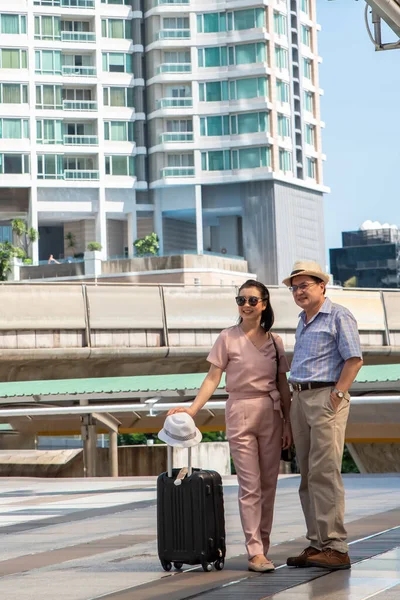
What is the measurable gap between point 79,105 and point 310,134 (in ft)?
66.0

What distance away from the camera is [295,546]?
9.24 m

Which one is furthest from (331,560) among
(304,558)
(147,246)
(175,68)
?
(175,68)

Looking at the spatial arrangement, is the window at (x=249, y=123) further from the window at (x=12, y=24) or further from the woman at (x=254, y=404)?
the woman at (x=254, y=404)

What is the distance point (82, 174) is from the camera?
103 metres

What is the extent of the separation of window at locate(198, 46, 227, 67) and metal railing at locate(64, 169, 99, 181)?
1273cm

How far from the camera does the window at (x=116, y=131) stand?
105250 millimetres

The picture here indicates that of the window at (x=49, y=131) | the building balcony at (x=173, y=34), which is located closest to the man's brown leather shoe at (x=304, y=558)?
the window at (x=49, y=131)

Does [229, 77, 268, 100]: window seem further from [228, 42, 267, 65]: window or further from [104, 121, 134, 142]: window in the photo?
[104, 121, 134, 142]: window

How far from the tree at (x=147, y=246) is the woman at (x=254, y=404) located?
89.4 m

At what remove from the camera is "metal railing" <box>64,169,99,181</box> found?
338 feet

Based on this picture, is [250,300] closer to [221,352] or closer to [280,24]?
[221,352]

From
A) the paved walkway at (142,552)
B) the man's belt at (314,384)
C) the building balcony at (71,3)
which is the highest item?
the building balcony at (71,3)

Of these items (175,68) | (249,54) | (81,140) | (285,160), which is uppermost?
(249,54)

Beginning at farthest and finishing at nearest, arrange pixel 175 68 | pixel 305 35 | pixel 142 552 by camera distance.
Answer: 1. pixel 305 35
2. pixel 175 68
3. pixel 142 552
